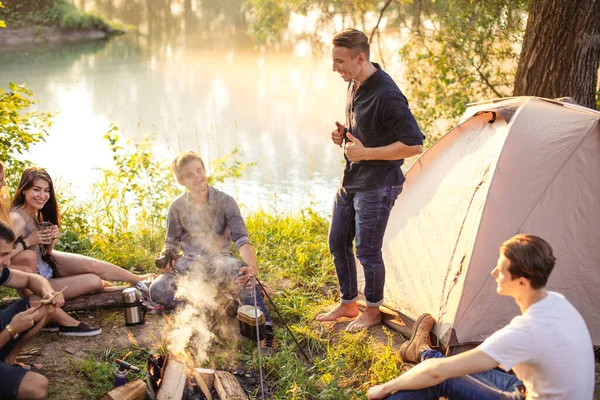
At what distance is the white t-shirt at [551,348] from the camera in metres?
2.35

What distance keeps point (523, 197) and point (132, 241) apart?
344cm

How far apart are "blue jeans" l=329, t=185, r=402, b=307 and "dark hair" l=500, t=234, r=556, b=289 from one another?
1.25 m

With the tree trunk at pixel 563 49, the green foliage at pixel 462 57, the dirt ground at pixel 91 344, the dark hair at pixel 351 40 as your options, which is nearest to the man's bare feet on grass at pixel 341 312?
the dirt ground at pixel 91 344

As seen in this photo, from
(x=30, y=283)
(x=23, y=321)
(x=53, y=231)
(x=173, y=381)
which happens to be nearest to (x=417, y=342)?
(x=173, y=381)

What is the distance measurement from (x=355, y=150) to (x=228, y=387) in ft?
4.78

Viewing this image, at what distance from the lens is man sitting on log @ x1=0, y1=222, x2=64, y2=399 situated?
2928 millimetres

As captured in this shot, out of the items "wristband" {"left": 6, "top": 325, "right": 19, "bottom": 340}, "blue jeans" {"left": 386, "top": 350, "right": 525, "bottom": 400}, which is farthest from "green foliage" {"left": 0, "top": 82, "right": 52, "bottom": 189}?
"blue jeans" {"left": 386, "top": 350, "right": 525, "bottom": 400}

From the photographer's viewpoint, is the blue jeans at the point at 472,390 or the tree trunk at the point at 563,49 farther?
the tree trunk at the point at 563,49

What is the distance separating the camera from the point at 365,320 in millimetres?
3967

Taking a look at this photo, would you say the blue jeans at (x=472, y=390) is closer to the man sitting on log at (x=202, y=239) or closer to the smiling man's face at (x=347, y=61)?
the man sitting on log at (x=202, y=239)

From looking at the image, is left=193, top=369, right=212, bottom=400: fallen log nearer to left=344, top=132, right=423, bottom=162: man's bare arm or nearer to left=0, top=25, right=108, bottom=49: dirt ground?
left=344, top=132, right=423, bottom=162: man's bare arm

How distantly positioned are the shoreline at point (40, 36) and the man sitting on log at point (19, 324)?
46.5 feet

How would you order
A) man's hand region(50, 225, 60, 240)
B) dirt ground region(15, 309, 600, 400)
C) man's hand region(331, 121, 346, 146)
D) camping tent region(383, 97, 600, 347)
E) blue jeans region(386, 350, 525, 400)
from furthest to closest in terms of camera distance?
man's hand region(50, 225, 60, 240)
man's hand region(331, 121, 346, 146)
camping tent region(383, 97, 600, 347)
dirt ground region(15, 309, 600, 400)
blue jeans region(386, 350, 525, 400)

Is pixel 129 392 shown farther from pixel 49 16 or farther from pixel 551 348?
pixel 49 16
